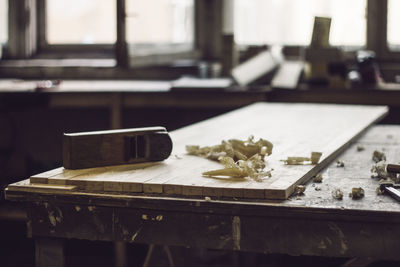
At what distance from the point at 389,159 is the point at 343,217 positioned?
2.43ft

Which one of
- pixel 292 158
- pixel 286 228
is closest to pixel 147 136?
pixel 292 158

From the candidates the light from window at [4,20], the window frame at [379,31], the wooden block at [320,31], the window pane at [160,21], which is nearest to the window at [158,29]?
the window pane at [160,21]

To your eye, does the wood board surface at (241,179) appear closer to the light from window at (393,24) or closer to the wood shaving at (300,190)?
the wood shaving at (300,190)

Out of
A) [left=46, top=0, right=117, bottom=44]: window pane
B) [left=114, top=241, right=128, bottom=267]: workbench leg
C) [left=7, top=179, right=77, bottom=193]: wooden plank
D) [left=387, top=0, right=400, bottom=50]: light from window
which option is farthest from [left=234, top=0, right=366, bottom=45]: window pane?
[left=7, top=179, right=77, bottom=193]: wooden plank

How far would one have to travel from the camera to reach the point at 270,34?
494 cm

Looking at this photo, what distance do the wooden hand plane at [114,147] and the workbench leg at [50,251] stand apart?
0.71ft

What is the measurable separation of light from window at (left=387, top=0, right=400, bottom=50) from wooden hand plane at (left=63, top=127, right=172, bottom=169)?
3146 mm

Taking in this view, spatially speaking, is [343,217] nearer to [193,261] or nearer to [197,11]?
[193,261]

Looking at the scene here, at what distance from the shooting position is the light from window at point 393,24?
4617 millimetres

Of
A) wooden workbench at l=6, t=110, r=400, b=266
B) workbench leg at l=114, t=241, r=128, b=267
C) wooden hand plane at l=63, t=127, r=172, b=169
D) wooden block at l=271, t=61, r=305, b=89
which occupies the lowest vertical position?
workbench leg at l=114, t=241, r=128, b=267

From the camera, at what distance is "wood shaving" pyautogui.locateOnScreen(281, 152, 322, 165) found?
75.6 inches

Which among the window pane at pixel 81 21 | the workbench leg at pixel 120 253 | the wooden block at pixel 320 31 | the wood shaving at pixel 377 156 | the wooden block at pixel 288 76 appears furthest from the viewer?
the window pane at pixel 81 21

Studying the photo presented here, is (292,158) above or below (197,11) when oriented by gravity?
below

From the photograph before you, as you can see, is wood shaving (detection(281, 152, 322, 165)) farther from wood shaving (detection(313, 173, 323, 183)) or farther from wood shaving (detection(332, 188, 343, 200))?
wood shaving (detection(332, 188, 343, 200))
